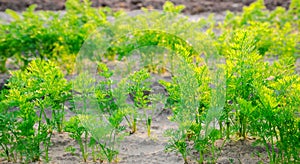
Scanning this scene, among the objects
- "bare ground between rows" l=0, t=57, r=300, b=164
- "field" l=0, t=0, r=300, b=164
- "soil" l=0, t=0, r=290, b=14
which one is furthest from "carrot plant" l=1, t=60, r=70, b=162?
"soil" l=0, t=0, r=290, b=14

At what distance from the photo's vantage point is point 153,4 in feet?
28.1

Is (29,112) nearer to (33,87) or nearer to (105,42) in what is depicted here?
(33,87)

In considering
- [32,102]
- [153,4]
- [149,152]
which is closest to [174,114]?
[149,152]

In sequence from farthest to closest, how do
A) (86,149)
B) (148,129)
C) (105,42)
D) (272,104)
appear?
(105,42) < (148,129) < (86,149) < (272,104)

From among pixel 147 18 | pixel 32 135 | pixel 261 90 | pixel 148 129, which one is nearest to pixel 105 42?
pixel 147 18

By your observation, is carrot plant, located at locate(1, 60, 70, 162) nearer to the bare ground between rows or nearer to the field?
the field

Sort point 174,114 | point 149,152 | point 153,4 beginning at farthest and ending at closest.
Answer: point 153,4, point 149,152, point 174,114

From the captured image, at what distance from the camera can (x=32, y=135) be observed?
3.72 metres

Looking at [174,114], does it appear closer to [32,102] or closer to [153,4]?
[32,102]

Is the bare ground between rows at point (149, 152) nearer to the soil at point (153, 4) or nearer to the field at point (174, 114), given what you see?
the field at point (174, 114)

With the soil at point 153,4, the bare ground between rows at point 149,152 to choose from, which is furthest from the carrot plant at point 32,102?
the soil at point 153,4

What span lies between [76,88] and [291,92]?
139cm

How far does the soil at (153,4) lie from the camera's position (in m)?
8.39

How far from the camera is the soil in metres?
8.39
